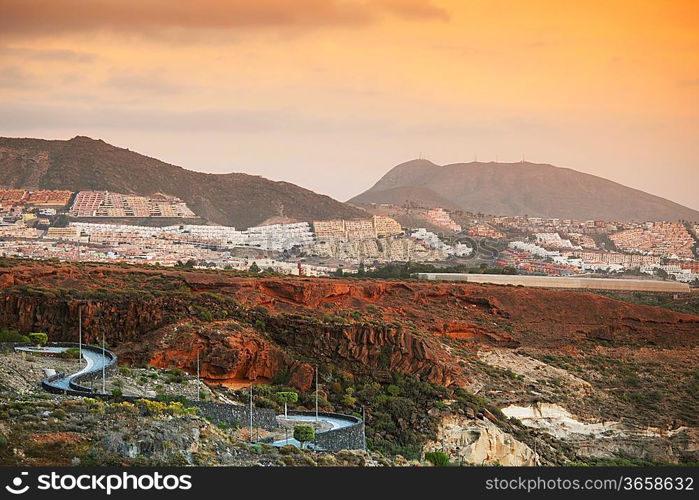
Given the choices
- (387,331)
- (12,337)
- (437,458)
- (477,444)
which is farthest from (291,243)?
(437,458)

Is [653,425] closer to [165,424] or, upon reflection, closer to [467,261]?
[165,424]

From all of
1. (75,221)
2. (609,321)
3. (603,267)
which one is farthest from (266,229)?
(609,321)

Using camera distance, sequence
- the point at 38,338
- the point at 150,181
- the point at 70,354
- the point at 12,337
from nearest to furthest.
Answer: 1. the point at 70,354
2. the point at 38,338
3. the point at 12,337
4. the point at 150,181

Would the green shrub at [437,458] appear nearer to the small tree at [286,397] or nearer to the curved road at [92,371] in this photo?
the curved road at [92,371]

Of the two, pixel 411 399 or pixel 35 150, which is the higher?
pixel 35 150

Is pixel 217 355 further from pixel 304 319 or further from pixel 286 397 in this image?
pixel 304 319

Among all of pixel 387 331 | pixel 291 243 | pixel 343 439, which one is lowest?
pixel 343 439
